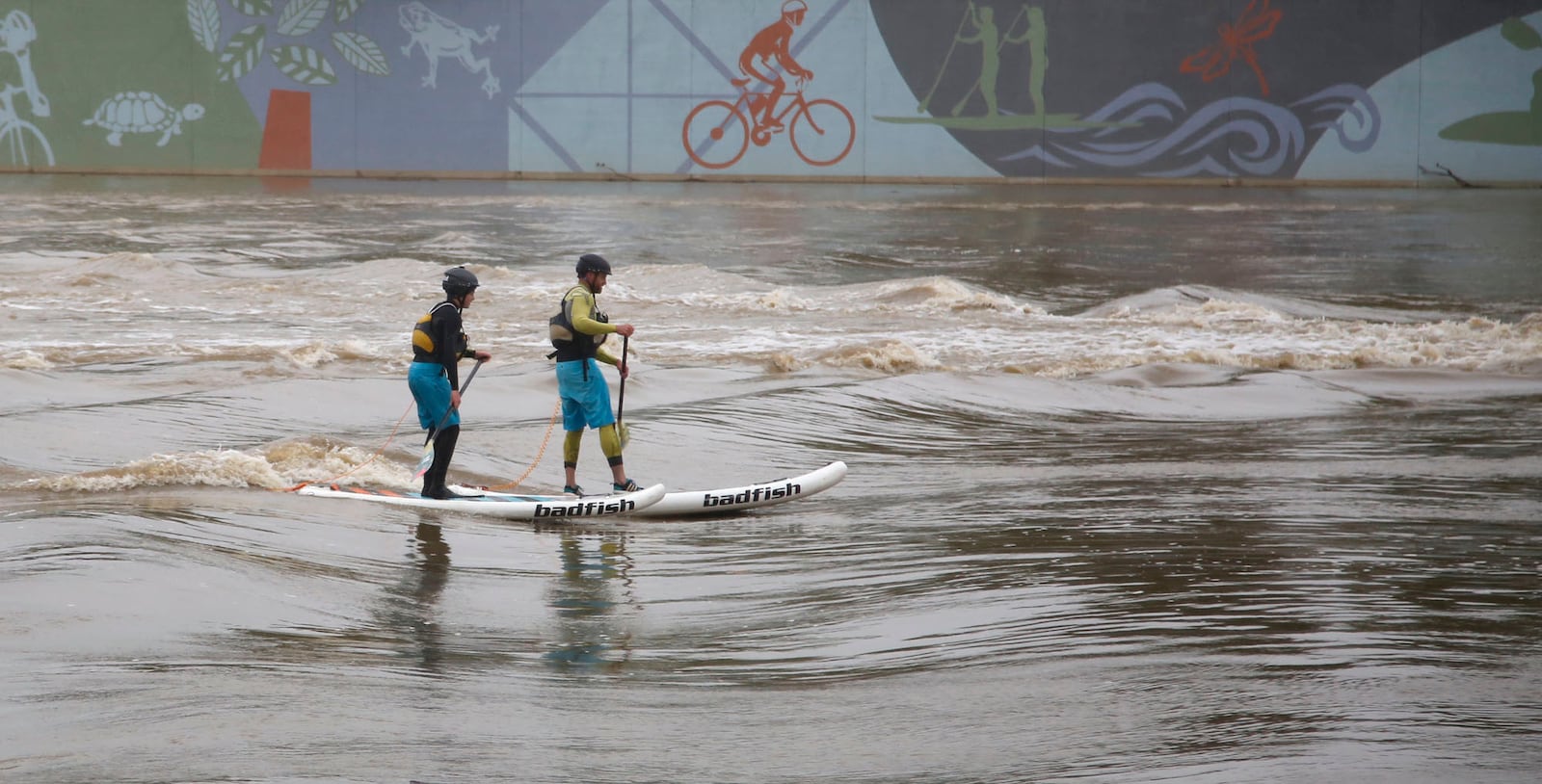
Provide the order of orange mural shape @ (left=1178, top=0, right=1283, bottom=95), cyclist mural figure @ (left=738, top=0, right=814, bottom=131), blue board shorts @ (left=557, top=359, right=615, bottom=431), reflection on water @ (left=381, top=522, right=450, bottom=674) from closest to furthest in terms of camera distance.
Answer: reflection on water @ (left=381, top=522, right=450, bottom=674) → blue board shorts @ (left=557, top=359, right=615, bottom=431) → orange mural shape @ (left=1178, top=0, right=1283, bottom=95) → cyclist mural figure @ (left=738, top=0, right=814, bottom=131)

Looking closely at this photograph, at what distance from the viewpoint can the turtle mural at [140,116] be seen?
36.8 metres

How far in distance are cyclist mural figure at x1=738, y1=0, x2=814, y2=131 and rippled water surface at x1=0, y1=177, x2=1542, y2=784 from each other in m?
16.8

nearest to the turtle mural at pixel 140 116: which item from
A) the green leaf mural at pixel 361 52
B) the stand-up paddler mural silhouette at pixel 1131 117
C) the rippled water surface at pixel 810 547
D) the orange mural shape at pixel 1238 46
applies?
the green leaf mural at pixel 361 52

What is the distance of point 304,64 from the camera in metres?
36.2

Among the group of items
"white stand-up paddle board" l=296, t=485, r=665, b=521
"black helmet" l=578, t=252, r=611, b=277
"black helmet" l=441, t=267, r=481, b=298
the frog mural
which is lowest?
"white stand-up paddle board" l=296, t=485, r=665, b=521

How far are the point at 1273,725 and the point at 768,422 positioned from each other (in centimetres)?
703

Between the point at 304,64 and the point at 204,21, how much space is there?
2.48 meters

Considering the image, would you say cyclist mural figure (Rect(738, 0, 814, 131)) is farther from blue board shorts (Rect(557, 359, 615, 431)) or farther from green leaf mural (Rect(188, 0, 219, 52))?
blue board shorts (Rect(557, 359, 615, 431))

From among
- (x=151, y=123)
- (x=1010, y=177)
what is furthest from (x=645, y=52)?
(x=151, y=123)

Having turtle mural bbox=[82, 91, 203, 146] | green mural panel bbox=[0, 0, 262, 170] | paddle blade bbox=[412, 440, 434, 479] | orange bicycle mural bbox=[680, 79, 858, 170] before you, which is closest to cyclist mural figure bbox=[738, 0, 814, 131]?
orange bicycle mural bbox=[680, 79, 858, 170]

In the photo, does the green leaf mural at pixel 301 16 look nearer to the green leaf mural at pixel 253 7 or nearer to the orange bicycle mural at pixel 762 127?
the green leaf mural at pixel 253 7

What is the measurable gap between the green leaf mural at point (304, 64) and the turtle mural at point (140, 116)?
7.85 feet

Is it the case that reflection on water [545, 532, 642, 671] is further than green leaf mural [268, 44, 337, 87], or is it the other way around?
green leaf mural [268, 44, 337, 87]

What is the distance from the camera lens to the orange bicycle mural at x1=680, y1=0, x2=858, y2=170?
35625mm
